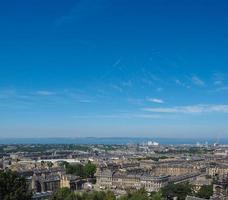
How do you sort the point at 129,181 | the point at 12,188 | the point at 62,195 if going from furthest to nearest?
1. the point at 129,181
2. the point at 62,195
3. the point at 12,188

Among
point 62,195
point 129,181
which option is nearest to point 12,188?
point 62,195

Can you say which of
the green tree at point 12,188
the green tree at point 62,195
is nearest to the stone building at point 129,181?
the green tree at point 62,195

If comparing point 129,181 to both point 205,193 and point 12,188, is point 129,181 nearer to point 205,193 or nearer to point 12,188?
point 205,193

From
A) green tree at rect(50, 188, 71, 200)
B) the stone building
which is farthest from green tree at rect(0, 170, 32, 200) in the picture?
the stone building

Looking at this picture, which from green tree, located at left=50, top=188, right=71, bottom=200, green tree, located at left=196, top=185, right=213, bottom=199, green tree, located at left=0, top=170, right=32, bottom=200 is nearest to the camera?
green tree, located at left=0, top=170, right=32, bottom=200

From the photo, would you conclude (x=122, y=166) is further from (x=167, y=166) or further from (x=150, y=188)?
(x=150, y=188)

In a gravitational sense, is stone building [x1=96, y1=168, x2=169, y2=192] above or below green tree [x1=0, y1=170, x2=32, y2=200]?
below

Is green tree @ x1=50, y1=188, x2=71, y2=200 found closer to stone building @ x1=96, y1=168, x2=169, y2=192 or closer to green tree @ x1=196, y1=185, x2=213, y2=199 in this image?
green tree @ x1=196, y1=185, x2=213, y2=199

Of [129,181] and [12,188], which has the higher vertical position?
[12,188]
